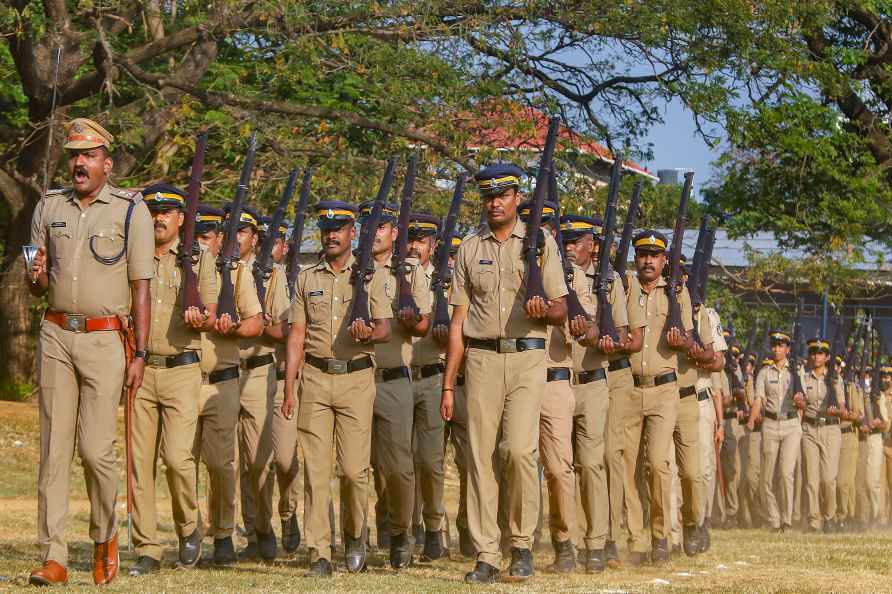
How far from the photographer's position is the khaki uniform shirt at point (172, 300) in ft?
32.3

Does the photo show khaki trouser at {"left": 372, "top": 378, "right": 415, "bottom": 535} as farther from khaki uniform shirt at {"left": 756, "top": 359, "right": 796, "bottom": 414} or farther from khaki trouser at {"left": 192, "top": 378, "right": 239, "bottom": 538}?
khaki uniform shirt at {"left": 756, "top": 359, "right": 796, "bottom": 414}

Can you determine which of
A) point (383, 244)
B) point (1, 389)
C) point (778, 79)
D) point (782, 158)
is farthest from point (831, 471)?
point (1, 389)

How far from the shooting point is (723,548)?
45.3 ft

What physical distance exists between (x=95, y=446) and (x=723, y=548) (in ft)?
22.8

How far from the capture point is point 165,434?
32.3 ft

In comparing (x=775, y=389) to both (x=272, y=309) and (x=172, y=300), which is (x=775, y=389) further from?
(x=172, y=300)

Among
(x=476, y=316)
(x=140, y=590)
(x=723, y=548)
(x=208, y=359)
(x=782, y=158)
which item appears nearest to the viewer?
(x=140, y=590)

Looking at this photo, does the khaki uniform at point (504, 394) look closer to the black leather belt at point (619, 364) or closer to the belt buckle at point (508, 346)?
the belt buckle at point (508, 346)

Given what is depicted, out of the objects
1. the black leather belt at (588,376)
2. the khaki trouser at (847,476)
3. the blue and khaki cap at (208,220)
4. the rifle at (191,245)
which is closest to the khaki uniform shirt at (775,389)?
the khaki trouser at (847,476)

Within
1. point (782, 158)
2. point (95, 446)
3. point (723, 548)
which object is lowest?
point (723, 548)

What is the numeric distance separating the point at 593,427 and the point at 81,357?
413 cm

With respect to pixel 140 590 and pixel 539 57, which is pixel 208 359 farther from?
pixel 539 57

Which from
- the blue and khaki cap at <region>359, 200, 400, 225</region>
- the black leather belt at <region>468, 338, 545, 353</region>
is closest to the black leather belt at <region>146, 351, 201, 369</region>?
the blue and khaki cap at <region>359, 200, 400, 225</region>

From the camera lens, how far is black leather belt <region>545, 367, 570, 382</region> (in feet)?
34.3
